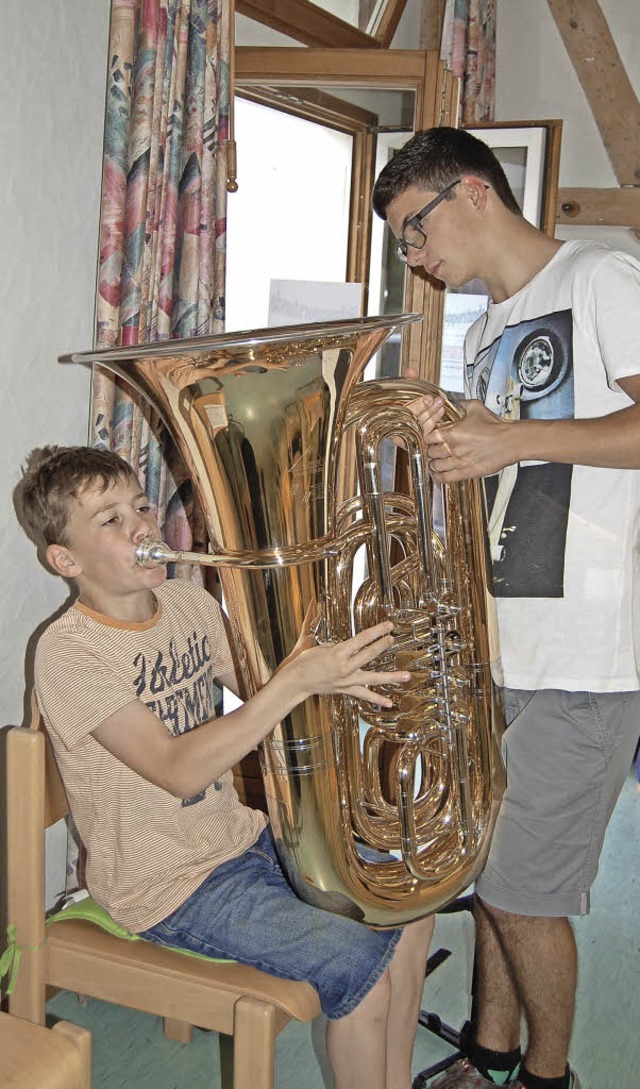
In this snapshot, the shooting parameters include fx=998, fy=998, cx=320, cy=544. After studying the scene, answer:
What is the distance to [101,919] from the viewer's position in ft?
4.28

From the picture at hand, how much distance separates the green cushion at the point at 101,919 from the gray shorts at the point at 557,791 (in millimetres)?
411

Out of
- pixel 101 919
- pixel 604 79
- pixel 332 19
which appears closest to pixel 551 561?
pixel 101 919

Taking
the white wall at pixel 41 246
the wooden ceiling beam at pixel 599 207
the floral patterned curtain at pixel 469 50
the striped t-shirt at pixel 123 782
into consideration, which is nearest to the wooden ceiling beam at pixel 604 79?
the wooden ceiling beam at pixel 599 207

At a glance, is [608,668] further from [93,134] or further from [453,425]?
[93,134]

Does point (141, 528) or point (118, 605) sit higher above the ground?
point (141, 528)

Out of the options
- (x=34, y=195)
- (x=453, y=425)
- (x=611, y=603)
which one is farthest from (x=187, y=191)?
(x=611, y=603)

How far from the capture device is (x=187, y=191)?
1.80 metres

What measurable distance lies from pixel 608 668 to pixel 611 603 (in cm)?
9

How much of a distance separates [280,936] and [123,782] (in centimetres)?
27

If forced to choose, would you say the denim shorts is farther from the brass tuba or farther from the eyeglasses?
the eyeglasses

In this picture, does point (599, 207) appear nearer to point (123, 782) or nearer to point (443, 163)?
point (443, 163)

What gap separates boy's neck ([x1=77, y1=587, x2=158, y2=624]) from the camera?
4.31ft

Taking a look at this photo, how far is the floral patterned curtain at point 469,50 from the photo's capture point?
3342mm

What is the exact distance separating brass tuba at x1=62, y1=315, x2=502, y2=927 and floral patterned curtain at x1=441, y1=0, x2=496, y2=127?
8.24 feet
